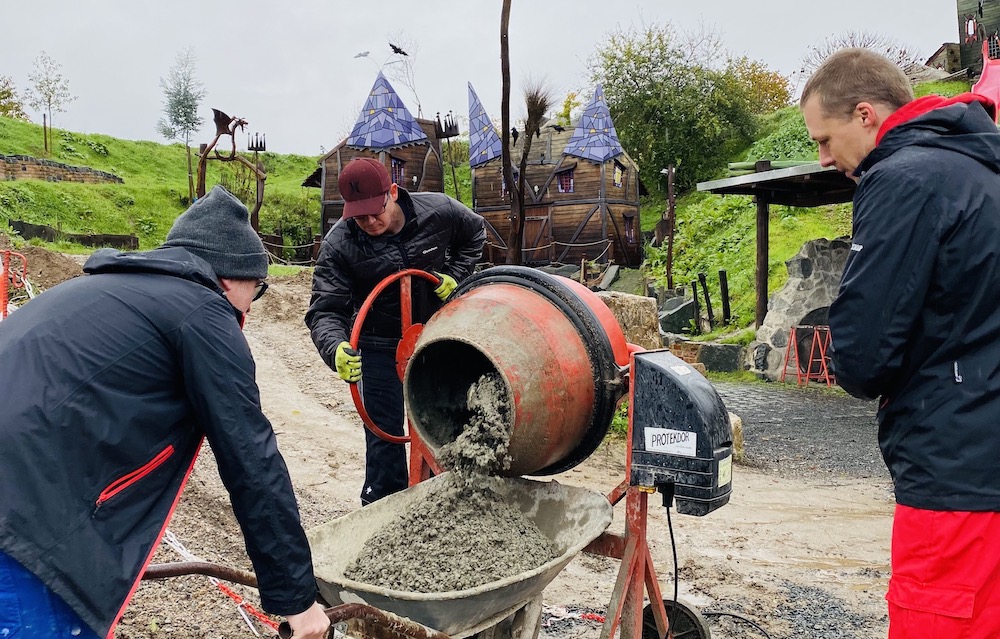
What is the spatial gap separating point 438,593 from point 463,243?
2352 millimetres

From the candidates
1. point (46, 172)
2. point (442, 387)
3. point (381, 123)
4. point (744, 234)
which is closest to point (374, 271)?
point (442, 387)

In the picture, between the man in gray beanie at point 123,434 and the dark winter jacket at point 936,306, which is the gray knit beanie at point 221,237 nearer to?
the man in gray beanie at point 123,434

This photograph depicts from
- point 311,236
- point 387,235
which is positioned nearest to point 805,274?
point 387,235

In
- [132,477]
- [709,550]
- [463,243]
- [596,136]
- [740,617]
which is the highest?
[596,136]

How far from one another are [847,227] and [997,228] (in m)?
15.1

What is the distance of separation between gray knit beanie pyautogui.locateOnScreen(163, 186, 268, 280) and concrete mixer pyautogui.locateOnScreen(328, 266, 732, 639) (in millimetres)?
869

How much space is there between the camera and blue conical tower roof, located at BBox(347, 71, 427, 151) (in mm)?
22016

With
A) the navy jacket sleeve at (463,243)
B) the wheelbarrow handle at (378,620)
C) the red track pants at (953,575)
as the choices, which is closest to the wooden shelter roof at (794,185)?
the navy jacket sleeve at (463,243)

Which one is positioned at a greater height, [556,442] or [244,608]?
[556,442]

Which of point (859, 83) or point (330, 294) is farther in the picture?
point (330, 294)

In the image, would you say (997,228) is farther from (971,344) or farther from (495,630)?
(495,630)

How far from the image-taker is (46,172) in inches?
930

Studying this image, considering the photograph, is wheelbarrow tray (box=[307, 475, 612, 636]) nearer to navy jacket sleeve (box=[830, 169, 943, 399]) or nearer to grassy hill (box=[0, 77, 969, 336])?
navy jacket sleeve (box=[830, 169, 943, 399])

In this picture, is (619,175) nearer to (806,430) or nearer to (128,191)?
(128,191)
